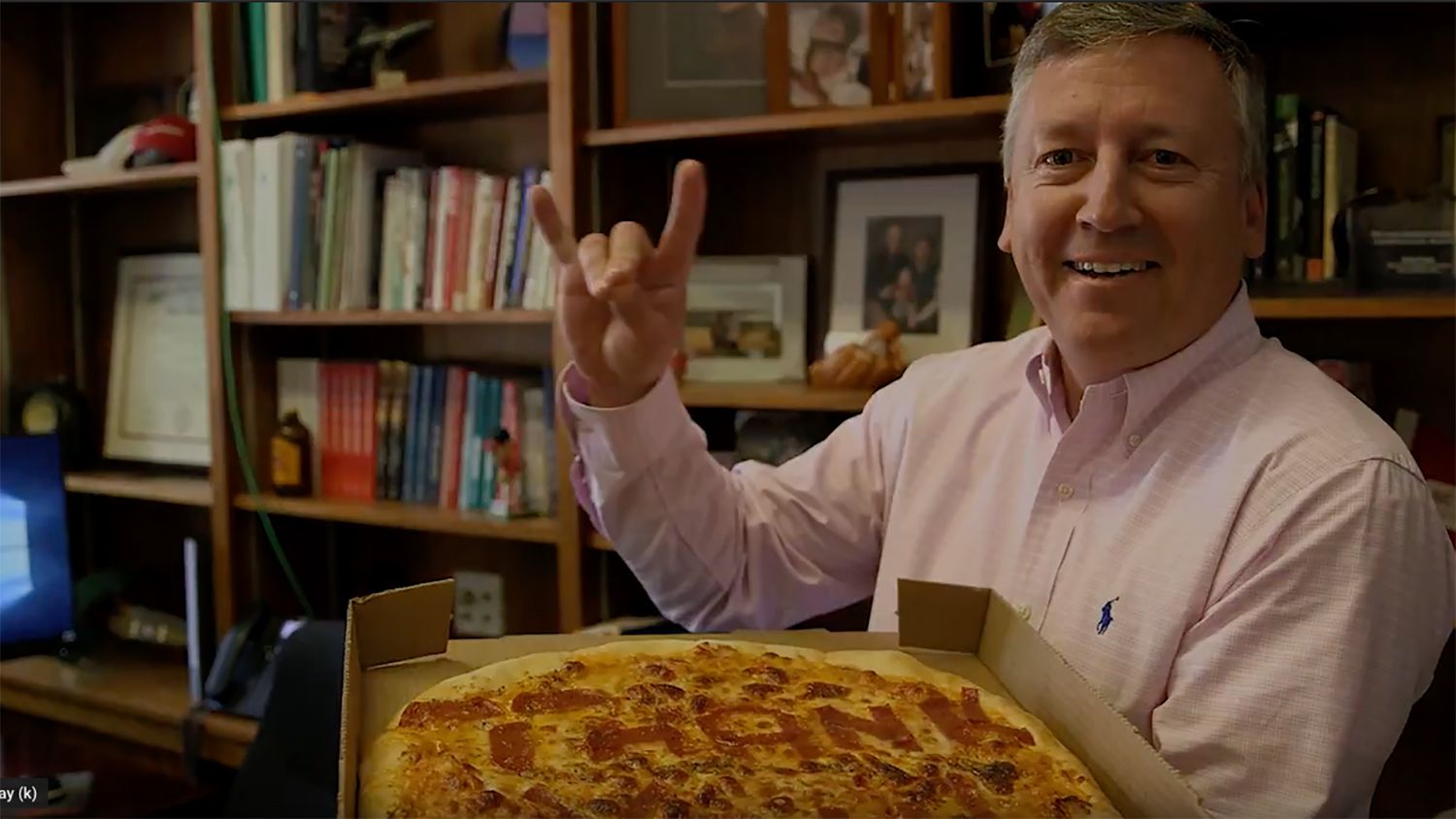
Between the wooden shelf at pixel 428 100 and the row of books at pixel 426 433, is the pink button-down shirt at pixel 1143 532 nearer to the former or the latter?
the row of books at pixel 426 433

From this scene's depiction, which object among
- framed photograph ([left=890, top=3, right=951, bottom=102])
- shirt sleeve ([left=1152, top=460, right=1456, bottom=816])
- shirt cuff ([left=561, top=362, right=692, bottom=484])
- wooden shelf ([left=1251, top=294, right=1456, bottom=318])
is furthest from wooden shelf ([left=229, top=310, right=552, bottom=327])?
shirt sleeve ([left=1152, top=460, right=1456, bottom=816])

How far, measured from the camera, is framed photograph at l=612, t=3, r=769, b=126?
1.90 m

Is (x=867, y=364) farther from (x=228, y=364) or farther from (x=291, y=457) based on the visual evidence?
(x=228, y=364)

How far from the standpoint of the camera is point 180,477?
8.74ft

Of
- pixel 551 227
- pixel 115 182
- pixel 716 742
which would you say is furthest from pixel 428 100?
pixel 716 742

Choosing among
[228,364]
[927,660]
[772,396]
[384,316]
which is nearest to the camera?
[927,660]

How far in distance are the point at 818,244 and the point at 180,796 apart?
1.45 metres

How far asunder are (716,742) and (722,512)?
1.43 feet

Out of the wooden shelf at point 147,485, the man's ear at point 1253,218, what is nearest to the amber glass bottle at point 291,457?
the wooden shelf at point 147,485

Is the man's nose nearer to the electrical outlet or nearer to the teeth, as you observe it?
the teeth

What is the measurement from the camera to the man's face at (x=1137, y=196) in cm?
97

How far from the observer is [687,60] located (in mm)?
1935

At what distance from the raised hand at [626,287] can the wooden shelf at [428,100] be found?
104 centimetres

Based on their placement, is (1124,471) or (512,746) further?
(1124,471)
